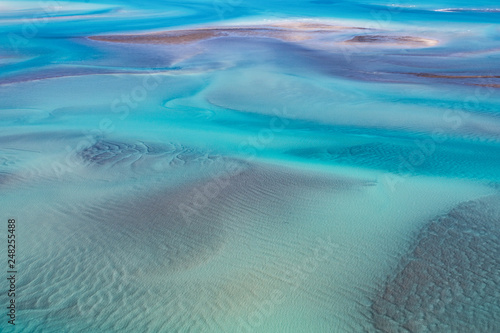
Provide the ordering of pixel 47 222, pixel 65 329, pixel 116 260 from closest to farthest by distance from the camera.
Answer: pixel 65 329
pixel 116 260
pixel 47 222

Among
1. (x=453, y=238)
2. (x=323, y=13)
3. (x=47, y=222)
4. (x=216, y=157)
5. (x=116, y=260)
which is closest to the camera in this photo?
(x=116, y=260)

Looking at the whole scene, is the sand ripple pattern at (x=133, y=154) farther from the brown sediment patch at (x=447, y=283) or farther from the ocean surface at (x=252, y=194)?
the brown sediment patch at (x=447, y=283)

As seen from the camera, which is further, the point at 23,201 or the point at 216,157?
the point at 216,157

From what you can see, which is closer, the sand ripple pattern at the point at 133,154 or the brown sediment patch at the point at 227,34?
the sand ripple pattern at the point at 133,154

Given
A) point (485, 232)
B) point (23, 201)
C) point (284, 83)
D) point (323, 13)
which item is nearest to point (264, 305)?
point (485, 232)

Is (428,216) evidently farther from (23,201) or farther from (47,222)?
(23,201)
